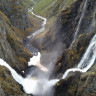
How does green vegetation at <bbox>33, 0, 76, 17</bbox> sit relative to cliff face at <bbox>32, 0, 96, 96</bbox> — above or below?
above

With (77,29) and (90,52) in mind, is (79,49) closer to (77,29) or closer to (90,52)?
(90,52)

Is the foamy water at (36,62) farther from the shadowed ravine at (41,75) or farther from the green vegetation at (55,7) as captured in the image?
the green vegetation at (55,7)

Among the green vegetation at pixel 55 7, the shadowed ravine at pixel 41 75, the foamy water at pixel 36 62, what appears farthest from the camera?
the green vegetation at pixel 55 7

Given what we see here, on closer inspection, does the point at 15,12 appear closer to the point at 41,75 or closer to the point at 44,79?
the point at 41,75

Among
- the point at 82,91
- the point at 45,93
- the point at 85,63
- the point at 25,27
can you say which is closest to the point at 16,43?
the point at 45,93

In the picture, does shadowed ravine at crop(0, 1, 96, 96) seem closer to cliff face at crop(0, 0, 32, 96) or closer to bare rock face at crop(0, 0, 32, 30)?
cliff face at crop(0, 0, 32, 96)

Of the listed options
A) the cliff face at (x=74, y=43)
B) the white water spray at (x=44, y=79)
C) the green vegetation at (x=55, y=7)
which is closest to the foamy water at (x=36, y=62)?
the cliff face at (x=74, y=43)

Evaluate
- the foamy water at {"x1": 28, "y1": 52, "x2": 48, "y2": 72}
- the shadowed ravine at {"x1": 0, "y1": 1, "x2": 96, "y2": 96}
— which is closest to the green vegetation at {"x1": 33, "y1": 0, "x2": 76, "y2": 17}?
the foamy water at {"x1": 28, "y1": 52, "x2": 48, "y2": 72}

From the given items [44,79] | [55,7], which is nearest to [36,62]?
[44,79]
